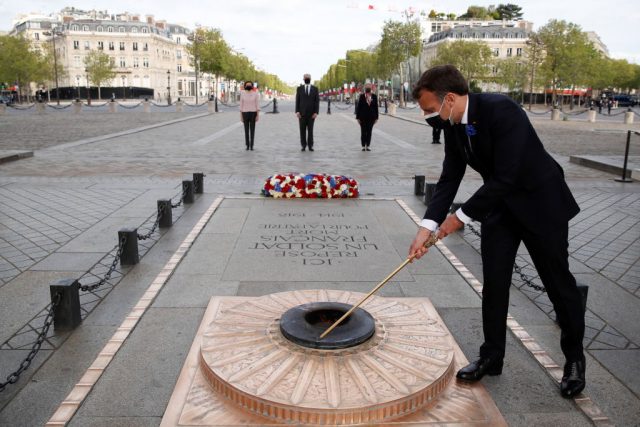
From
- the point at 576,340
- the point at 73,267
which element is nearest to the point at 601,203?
the point at 576,340

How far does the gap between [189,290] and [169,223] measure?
8.06 feet

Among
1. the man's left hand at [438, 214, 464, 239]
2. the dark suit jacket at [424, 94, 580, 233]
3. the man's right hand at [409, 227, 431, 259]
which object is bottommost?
the man's right hand at [409, 227, 431, 259]

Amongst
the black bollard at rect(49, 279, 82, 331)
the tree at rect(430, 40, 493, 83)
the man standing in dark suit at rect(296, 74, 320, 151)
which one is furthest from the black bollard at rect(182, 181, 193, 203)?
the tree at rect(430, 40, 493, 83)

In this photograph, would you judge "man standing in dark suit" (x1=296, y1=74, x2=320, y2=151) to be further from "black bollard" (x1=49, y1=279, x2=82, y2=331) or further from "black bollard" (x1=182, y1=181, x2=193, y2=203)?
"black bollard" (x1=49, y1=279, x2=82, y2=331)

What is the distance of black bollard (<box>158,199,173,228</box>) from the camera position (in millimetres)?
7006

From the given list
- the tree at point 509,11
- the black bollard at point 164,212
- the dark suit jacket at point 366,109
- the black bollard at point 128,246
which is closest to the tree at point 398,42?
the dark suit jacket at point 366,109

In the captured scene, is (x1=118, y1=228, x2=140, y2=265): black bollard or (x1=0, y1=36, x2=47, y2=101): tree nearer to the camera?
(x1=118, y1=228, x2=140, y2=265): black bollard

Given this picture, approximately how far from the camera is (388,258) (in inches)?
231

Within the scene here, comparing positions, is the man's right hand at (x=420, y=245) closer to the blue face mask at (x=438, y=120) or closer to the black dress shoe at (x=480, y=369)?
the blue face mask at (x=438, y=120)

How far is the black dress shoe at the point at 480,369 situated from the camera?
129 inches

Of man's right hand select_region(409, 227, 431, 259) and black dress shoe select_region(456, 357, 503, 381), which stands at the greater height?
man's right hand select_region(409, 227, 431, 259)

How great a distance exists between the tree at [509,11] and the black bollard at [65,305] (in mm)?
134357

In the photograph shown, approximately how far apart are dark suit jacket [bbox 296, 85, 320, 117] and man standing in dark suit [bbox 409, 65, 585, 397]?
12256 millimetres

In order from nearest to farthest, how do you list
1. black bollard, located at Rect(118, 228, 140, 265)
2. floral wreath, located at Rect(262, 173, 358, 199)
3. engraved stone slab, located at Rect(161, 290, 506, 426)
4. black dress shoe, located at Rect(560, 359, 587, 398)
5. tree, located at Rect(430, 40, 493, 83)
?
engraved stone slab, located at Rect(161, 290, 506, 426) < black dress shoe, located at Rect(560, 359, 587, 398) < black bollard, located at Rect(118, 228, 140, 265) < floral wreath, located at Rect(262, 173, 358, 199) < tree, located at Rect(430, 40, 493, 83)
